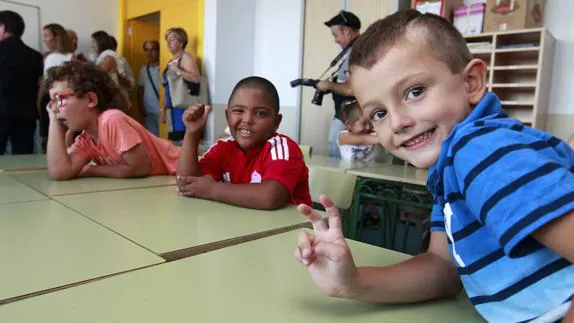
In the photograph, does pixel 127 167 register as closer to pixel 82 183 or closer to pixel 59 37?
pixel 82 183

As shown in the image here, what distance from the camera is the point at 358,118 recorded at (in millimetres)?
2914

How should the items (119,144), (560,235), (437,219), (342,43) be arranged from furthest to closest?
(342,43) → (119,144) → (437,219) → (560,235)

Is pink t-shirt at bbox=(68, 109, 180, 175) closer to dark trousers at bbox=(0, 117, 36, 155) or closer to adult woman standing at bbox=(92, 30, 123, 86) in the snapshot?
dark trousers at bbox=(0, 117, 36, 155)

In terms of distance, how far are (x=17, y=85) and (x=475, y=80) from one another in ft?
12.7

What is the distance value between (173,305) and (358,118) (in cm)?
252

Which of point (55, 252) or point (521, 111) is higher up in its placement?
point (521, 111)

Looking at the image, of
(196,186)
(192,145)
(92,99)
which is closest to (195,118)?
(192,145)

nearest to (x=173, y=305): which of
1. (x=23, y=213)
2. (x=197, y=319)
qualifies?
(x=197, y=319)

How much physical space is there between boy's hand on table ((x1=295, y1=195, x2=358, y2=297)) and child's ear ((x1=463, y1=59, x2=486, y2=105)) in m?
0.25

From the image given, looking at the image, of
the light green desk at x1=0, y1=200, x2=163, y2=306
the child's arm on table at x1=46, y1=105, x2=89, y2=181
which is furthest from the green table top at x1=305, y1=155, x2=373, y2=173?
the light green desk at x1=0, y1=200, x2=163, y2=306

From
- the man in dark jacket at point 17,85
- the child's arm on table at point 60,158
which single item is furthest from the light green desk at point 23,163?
the man in dark jacket at point 17,85

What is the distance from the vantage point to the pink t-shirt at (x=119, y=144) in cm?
169

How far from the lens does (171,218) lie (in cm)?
100

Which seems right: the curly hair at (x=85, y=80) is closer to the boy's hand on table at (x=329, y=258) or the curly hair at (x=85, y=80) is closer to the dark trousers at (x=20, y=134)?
the boy's hand on table at (x=329, y=258)
